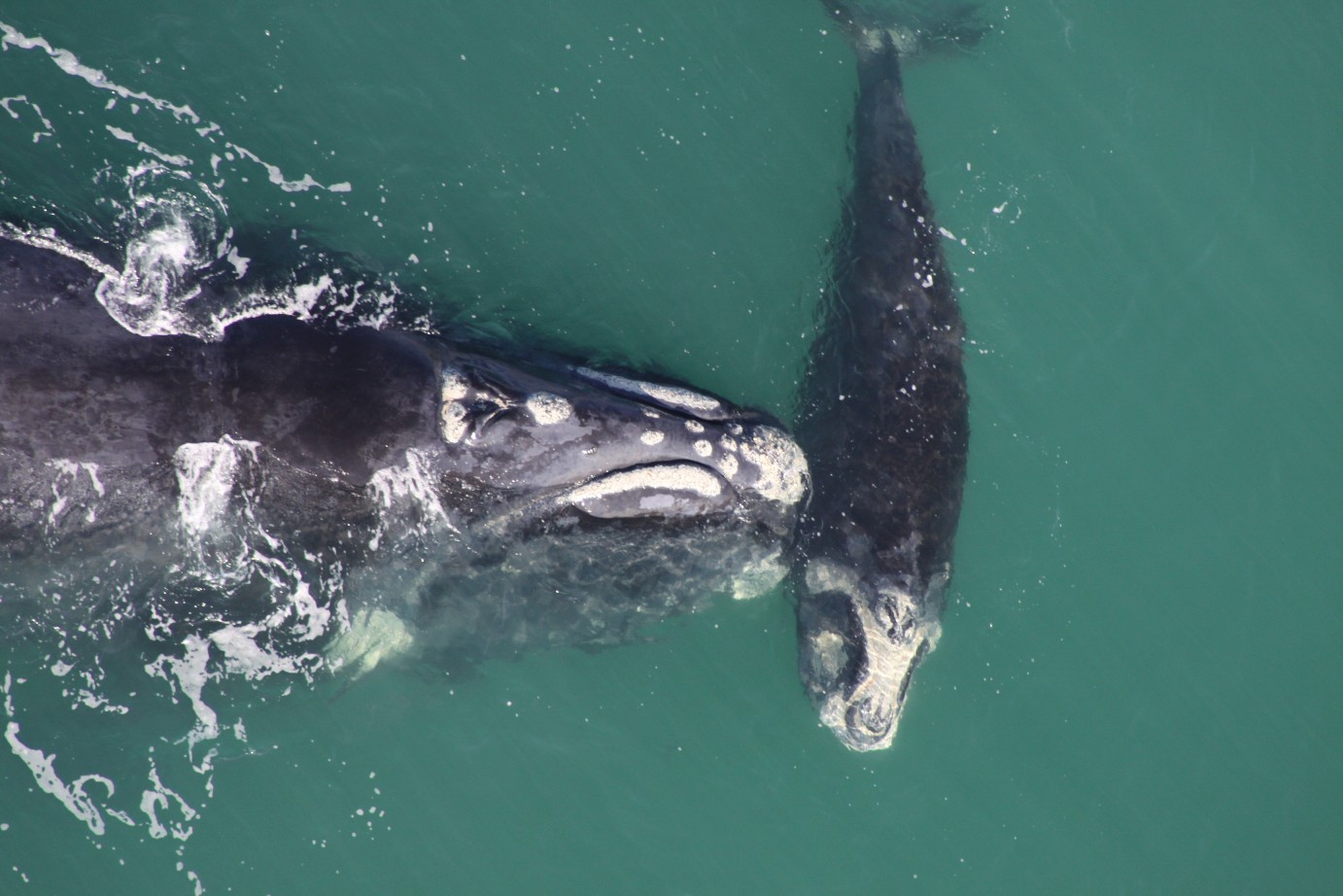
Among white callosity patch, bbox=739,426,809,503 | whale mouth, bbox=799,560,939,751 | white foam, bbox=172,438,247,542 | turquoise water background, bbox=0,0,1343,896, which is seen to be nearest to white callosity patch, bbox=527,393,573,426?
white callosity patch, bbox=739,426,809,503

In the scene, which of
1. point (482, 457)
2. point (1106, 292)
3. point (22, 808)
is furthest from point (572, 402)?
point (1106, 292)

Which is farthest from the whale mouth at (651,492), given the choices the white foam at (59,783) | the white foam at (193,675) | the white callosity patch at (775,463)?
the white foam at (59,783)

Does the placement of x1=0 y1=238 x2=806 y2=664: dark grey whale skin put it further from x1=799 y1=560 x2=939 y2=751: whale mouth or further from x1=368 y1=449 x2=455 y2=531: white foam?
x1=799 y1=560 x2=939 y2=751: whale mouth

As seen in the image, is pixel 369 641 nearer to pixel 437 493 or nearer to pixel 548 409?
pixel 437 493

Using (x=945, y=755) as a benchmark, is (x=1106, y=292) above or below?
above

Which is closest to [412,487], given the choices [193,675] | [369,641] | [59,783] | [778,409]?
[369,641]

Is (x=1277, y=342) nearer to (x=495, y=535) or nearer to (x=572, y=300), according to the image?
(x=572, y=300)
